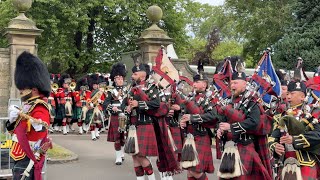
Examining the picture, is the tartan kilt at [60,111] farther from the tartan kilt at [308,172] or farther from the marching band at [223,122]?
the tartan kilt at [308,172]

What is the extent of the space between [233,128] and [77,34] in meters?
21.3

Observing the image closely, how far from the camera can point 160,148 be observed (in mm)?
8500

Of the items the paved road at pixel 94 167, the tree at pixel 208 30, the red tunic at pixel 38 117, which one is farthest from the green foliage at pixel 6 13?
the red tunic at pixel 38 117

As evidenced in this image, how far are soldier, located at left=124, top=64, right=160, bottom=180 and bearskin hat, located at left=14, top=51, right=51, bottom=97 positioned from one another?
2134mm

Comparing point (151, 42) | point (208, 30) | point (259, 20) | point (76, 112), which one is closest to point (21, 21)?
point (151, 42)

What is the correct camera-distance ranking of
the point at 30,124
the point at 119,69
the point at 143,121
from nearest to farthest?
the point at 30,124 → the point at 143,121 → the point at 119,69

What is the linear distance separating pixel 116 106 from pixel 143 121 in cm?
218

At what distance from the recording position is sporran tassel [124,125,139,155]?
26.0 ft

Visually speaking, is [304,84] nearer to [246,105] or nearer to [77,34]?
[246,105]

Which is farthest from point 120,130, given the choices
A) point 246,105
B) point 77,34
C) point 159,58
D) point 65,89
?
point 77,34

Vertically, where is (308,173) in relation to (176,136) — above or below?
below

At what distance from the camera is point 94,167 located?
10312mm

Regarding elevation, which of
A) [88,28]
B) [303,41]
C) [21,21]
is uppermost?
[88,28]

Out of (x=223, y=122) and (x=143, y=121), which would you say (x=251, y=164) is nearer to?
(x=223, y=122)
